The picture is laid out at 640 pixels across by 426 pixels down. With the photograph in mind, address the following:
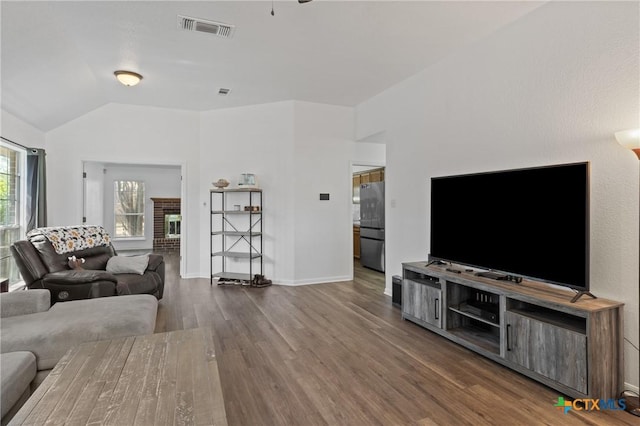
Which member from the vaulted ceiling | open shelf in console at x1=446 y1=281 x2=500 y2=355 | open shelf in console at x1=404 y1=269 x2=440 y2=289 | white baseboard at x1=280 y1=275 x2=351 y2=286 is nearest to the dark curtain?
the vaulted ceiling

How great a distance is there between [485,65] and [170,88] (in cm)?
404

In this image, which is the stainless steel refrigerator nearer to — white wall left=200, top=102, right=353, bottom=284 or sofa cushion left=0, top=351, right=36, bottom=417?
white wall left=200, top=102, right=353, bottom=284

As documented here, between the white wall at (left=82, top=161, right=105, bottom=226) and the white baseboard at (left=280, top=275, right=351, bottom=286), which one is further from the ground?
the white wall at (left=82, top=161, right=105, bottom=226)

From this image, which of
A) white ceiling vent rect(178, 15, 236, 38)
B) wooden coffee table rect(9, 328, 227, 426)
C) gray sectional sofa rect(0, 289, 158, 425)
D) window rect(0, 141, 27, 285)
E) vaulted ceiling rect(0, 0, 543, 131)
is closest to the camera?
wooden coffee table rect(9, 328, 227, 426)

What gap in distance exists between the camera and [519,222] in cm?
278

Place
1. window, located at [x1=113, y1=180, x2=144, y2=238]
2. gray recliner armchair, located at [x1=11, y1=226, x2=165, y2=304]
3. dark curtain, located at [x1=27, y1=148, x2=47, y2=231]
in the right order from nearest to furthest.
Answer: gray recliner armchair, located at [x1=11, y1=226, x2=165, y2=304] → dark curtain, located at [x1=27, y1=148, x2=47, y2=231] → window, located at [x1=113, y1=180, x2=144, y2=238]

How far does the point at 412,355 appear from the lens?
9.41 feet

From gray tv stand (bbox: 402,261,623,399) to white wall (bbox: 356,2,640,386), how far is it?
0.95ft

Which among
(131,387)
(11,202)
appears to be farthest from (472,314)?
(11,202)

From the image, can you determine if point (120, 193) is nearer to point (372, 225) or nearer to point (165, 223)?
point (165, 223)

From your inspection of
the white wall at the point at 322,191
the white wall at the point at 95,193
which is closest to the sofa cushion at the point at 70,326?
the white wall at the point at 322,191

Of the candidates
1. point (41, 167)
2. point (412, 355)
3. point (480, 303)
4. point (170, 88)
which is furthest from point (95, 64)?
point (480, 303)

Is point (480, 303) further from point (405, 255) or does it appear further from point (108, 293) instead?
point (108, 293)

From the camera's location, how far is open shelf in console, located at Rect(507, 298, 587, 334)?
2.27m
